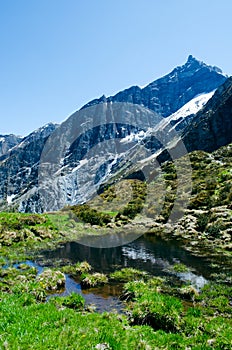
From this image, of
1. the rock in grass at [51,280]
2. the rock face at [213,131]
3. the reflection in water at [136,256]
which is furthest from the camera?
the rock face at [213,131]

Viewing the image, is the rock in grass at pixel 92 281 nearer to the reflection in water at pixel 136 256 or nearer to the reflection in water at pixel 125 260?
the reflection in water at pixel 125 260

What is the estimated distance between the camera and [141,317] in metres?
15.8

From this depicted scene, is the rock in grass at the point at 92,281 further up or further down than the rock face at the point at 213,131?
further down

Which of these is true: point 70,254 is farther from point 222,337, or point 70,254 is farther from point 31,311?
point 222,337

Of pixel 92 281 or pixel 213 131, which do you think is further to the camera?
pixel 213 131

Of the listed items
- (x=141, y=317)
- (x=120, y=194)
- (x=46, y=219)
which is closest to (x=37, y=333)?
(x=141, y=317)

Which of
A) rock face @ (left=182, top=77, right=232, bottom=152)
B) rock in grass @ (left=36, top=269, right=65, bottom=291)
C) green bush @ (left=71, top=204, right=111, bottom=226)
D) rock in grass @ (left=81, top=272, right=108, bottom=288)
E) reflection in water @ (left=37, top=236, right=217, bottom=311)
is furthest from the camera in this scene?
rock face @ (left=182, top=77, right=232, bottom=152)

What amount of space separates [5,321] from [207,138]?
145m

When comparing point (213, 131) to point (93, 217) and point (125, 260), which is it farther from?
point (125, 260)

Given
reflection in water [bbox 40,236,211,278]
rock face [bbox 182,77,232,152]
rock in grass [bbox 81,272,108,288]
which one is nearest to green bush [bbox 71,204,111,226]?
reflection in water [bbox 40,236,211,278]

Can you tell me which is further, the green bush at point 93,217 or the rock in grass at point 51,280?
the green bush at point 93,217

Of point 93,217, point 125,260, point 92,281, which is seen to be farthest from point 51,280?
point 93,217

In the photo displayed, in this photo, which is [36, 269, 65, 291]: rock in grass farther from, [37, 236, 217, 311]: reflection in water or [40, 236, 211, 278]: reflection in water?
[40, 236, 211, 278]: reflection in water

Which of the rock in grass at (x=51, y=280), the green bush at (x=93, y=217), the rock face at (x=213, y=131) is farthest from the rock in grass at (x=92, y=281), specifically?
the rock face at (x=213, y=131)
